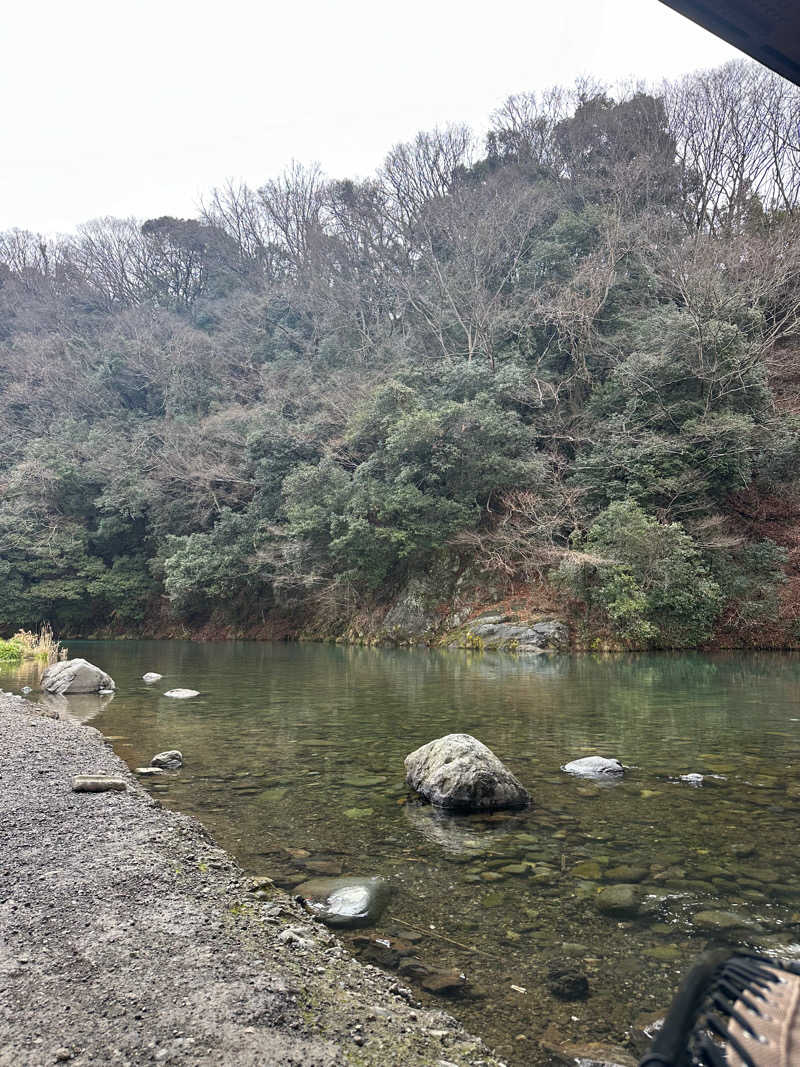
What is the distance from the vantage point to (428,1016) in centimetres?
223

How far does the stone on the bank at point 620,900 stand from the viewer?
3.06 meters

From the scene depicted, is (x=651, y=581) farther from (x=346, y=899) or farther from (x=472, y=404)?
(x=346, y=899)

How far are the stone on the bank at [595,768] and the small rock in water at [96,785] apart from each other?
3529 millimetres

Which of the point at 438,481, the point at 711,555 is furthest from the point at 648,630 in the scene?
the point at 438,481

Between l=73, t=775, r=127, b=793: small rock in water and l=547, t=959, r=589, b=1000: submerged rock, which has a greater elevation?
l=547, t=959, r=589, b=1000: submerged rock

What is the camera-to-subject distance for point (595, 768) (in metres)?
5.45

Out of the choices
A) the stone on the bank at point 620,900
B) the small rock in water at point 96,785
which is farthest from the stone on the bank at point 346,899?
the small rock in water at point 96,785

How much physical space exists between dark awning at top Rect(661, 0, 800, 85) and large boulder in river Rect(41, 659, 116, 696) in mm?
11671

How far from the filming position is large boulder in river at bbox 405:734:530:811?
4.62 metres

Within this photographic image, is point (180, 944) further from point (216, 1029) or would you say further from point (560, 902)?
point (560, 902)

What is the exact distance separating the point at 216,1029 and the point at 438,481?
2180 centimetres

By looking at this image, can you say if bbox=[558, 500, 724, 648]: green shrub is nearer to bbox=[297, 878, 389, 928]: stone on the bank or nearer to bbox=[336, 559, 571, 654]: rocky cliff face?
bbox=[336, 559, 571, 654]: rocky cliff face

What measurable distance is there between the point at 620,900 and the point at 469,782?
1.56 m

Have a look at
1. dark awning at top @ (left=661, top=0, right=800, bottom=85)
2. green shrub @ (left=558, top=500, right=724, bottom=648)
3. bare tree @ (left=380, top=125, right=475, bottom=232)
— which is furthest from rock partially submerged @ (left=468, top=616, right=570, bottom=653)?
bare tree @ (left=380, top=125, right=475, bottom=232)
